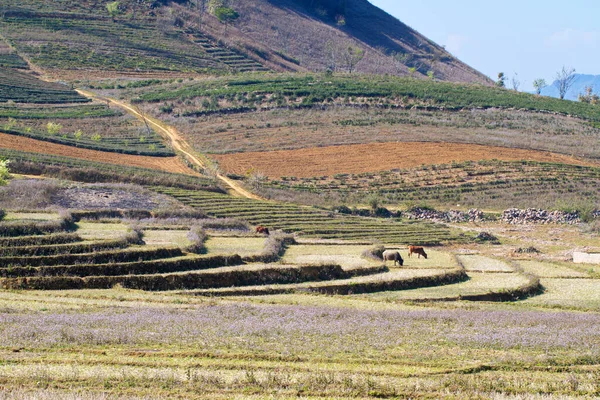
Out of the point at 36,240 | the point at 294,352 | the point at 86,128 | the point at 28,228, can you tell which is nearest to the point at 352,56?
the point at 86,128

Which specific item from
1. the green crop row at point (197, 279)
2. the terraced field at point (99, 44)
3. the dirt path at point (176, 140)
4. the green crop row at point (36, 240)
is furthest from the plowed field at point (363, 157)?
the terraced field at point (99, 44)

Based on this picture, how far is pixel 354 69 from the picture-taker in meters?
163

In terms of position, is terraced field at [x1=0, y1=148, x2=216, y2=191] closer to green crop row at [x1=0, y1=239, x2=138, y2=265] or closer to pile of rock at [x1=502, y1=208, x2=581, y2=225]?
pile of rock at [x1=502, y1=208, x2=581, y2=225]

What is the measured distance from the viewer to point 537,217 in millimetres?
68312

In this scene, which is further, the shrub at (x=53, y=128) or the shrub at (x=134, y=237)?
the shrub at (x=53, y=128)

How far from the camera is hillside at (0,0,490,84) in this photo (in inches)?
4975

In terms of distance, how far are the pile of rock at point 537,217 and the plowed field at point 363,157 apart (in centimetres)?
1509

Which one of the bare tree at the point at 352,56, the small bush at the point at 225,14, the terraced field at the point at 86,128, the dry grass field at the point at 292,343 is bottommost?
the terraced field at the point at 86,128

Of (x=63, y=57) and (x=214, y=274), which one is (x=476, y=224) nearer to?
(x=214, y=274)

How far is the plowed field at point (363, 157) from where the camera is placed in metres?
80.6

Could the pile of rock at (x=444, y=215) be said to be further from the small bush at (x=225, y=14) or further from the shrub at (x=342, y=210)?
the small bush at (x=225, y=14)

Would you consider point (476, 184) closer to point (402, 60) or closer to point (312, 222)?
point (312, 222)

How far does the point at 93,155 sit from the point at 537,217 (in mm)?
38951

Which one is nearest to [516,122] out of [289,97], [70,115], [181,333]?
[289,97]
